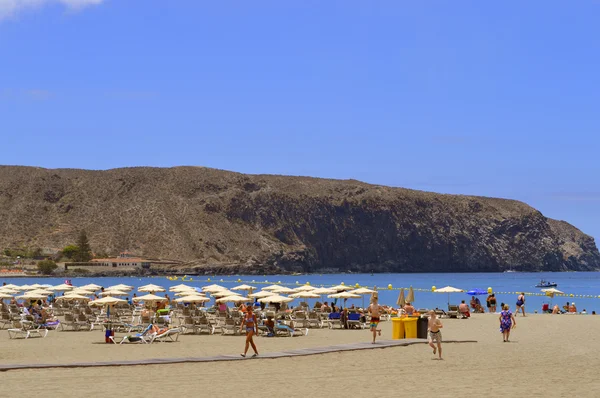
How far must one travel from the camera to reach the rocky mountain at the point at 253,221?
6161 inches

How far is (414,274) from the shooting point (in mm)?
187000

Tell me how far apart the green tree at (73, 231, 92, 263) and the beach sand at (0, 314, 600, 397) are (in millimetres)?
122726

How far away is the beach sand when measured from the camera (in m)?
13.7

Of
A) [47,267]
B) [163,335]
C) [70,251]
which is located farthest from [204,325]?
[70,251]

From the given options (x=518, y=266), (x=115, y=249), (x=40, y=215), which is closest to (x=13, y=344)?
(x=115, y=249)

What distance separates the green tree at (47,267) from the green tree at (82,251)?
5.13 meters

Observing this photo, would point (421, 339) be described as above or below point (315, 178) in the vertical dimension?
below

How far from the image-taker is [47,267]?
5453 inches

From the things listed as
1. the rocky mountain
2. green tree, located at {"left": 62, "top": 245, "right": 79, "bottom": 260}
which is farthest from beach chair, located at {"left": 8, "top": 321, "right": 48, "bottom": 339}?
green tree, located at {"left": 62, "top": 245, "right": 79, "bottom": 260}

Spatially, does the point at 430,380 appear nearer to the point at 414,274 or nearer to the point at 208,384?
the point at 208,384

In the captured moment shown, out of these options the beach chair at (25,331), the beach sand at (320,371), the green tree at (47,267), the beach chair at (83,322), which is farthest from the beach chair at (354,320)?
the green tree at (47,267)

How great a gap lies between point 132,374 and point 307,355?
4.60 metres

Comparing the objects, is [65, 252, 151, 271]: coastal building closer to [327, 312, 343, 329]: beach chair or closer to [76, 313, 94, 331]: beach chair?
[76, 313, 94, 331]: beach chair

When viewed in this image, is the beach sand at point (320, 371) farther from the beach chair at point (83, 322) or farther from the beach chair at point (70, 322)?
the beach chair at point (83, 322)
